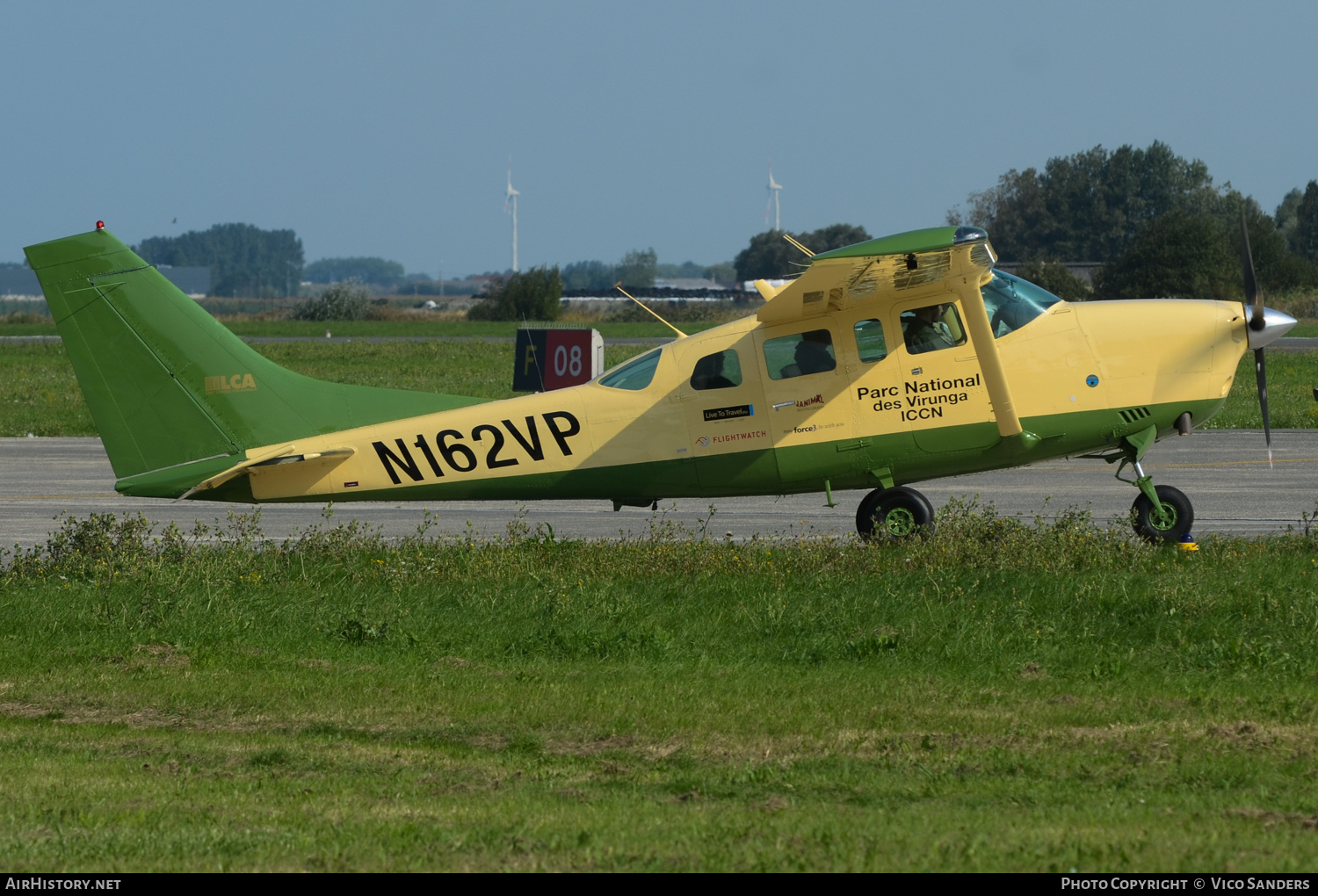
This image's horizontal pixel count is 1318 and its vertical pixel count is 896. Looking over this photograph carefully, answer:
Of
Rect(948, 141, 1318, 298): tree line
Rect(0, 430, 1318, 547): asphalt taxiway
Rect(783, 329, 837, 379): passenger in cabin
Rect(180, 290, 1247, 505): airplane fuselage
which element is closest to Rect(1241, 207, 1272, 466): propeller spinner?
Rect(180, 290, 1247, 505): airplane fuselage

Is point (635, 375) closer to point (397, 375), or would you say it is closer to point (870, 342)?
point (870, 342)

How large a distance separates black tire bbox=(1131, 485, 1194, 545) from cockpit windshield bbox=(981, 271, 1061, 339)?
2121mm

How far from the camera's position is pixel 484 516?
17078mm

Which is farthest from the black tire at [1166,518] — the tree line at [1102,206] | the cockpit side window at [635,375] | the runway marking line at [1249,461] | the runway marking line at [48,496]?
the tree line at [1102,206]

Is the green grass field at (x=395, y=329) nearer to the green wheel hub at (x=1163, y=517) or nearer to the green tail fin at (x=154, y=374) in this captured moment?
the green tail fin at (x=154, y=374)

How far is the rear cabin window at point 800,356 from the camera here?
12781mm

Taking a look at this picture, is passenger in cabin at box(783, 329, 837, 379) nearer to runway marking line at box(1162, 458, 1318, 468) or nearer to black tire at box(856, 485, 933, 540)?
black tire at box(856, 485, 933, 540)

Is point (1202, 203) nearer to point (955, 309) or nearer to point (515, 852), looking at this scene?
point (955, 309)

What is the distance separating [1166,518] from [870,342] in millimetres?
3420

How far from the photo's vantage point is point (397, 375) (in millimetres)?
39562

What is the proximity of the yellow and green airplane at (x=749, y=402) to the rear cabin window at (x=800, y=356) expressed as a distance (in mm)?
19

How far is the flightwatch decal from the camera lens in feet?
43.4

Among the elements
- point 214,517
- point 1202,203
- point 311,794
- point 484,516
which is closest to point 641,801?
point 311,794

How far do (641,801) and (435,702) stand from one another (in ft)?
8.20
